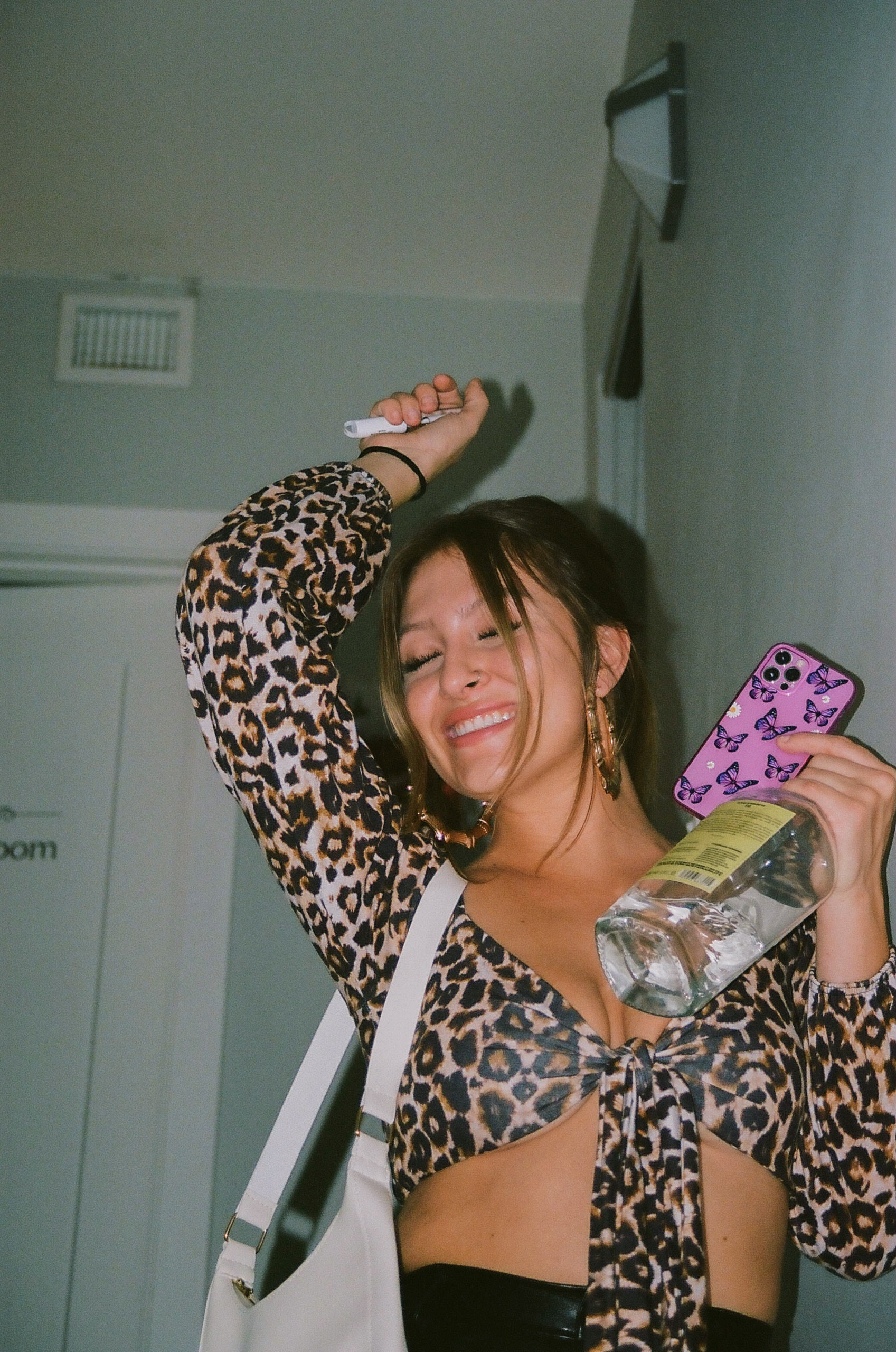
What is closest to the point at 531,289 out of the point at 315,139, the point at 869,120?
the point at 315,139

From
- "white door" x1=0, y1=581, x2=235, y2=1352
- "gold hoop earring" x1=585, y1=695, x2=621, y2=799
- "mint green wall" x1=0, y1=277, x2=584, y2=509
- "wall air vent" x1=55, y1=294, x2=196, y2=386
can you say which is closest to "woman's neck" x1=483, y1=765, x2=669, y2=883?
"gold hoop earring" x1=585, y1=695, x2=621, y2=799

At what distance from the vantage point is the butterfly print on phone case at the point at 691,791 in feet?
2.67

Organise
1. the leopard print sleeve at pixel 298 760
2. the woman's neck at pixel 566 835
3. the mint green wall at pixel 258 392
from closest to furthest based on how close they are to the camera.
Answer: the leopard print sleeve at pixel 298 760 < the woman's neck at pixel 566 835 < the mint green wall at pixel 258 392

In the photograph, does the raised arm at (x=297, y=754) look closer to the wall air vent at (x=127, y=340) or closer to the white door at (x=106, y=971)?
the white door at (x=106, y=971)

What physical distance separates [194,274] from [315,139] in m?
0.46

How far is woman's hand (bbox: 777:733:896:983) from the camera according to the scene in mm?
684

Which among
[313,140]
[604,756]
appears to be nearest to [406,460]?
[604,756]

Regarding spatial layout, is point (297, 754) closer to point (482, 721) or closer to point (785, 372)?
point (482, 721)

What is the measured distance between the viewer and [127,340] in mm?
2326

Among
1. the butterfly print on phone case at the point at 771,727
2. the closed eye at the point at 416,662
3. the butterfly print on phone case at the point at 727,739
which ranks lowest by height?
the butterfly print on phone case at the point at 727,739

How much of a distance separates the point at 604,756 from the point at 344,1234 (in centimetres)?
47

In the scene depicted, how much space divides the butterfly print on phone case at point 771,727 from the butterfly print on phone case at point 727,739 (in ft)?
0.04

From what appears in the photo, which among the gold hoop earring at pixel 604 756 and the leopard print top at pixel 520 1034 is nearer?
the leopard print top at pixel 520 1034

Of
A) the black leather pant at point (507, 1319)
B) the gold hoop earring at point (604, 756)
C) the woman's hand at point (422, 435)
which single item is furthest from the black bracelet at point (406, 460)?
the black leather pant at point (507, 1319)
